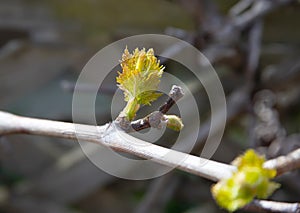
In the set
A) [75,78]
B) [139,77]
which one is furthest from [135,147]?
[75,78]

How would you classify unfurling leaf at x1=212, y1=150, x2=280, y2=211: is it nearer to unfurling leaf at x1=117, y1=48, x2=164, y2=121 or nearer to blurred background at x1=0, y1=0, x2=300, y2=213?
unfurling leaf at x1=117, y1=48, x2=164, y2=121

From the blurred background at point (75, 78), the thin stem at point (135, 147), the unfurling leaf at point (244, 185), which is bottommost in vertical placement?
A: the unfurling leaf at point (244, 185)

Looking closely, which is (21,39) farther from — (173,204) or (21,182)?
(173,204)

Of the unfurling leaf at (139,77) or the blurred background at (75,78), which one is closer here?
the unfurling leaf at (139,77)

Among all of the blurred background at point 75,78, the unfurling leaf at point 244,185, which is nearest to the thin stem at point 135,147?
the unfurling leaf at point 244,185

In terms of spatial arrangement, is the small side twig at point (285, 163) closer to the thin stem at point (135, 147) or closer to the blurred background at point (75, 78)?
the thin stem at point (135, 147)

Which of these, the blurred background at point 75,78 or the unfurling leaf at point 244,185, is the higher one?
the blurred background at point 75,78
